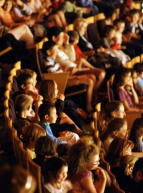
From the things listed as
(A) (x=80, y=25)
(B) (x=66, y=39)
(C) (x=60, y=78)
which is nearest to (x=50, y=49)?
(C) (x=60, y=78)

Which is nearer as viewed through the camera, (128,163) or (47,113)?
(128,163)

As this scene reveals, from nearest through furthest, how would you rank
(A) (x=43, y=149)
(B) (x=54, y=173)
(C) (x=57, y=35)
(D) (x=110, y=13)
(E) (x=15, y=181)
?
(E) (x=15, y=181)
(B) (x=54, y=173)
(A) (x=43, y=149)
(C) (x=57, y=35)
(D) (x=110, y=13)

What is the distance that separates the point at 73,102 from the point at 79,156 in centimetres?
149

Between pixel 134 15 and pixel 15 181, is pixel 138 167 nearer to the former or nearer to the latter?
pixel 15 181

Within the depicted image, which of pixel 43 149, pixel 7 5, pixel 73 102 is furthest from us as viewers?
pixel 7 5

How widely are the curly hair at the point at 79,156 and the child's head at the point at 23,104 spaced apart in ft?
2.10

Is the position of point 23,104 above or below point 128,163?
above

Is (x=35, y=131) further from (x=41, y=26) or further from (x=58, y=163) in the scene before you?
(x=41, y=26)

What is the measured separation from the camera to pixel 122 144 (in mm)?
2291

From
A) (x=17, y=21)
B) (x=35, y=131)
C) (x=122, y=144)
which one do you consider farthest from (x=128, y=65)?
(x=35, y=131)

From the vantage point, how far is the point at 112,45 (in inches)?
188

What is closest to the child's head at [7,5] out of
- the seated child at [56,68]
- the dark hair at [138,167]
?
the seated child at [56,68]

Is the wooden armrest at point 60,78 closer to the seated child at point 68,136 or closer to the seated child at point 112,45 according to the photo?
the seated child at point 68,136

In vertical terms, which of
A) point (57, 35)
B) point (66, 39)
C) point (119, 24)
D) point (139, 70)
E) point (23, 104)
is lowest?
point (139, 70)
